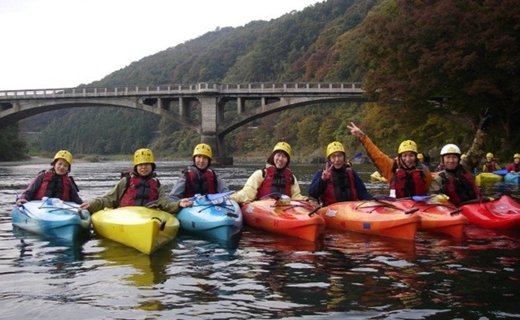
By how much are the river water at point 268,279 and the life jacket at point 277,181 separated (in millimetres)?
1388

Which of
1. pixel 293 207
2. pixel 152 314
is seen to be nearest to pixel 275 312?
pixel 152 314

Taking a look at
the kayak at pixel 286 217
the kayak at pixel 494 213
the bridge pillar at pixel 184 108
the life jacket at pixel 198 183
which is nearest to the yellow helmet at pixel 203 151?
the life jacket at pixel 198 183

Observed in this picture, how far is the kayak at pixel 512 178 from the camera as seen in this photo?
22141 mm

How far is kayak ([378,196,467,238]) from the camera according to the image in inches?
366

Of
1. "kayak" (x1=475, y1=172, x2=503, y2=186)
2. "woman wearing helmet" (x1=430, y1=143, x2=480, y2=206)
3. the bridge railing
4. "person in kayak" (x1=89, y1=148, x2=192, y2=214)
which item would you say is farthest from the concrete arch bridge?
"person in kayak" (x1=89, y1=148, x2=192, y2=214)

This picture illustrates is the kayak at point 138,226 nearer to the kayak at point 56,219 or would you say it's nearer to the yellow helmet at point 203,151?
the kayak at point 56,219

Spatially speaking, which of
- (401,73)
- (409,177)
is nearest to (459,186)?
(409,177)

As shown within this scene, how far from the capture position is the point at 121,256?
799cm

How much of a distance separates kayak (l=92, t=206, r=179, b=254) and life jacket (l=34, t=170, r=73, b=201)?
1102 mm

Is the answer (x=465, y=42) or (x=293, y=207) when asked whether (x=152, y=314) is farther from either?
(x=465, y=42)

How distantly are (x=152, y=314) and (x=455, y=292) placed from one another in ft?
9.69

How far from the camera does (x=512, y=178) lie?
22297 millimetres

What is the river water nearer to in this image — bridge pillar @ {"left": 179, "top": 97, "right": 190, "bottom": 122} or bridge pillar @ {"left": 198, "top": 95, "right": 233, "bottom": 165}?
bridge pillar @ {"left": 198, "top": 95, "right": 233, "bottom": 165}

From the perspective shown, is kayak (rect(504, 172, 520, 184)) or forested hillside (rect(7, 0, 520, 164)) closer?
kayak (rect(504, 172, 520, 184))
